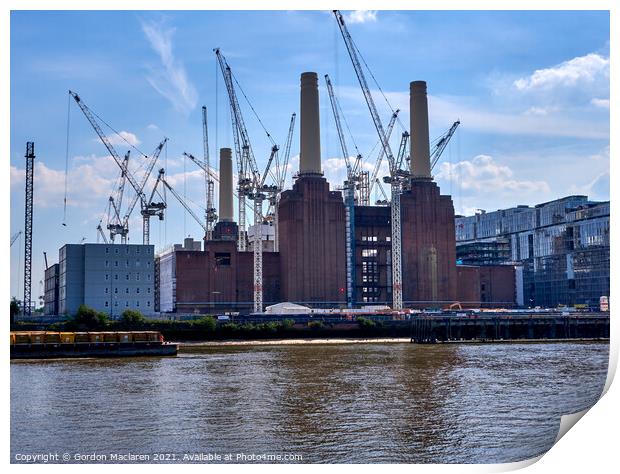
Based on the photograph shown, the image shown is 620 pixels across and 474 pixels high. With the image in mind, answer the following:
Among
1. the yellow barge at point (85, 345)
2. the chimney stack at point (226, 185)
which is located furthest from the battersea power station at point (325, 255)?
the yellow barge at point (85, 345)

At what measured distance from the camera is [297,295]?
4668 inches

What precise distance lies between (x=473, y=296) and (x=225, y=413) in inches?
4054

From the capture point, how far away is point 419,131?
405ft

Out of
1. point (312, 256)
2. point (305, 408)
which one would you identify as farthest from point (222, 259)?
point (305, 408)

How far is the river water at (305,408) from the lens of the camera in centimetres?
2600

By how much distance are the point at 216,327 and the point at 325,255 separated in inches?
1070

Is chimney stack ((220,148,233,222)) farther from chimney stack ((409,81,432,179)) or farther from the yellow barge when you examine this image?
the yellow barge

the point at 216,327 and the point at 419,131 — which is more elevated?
the point at 419,131

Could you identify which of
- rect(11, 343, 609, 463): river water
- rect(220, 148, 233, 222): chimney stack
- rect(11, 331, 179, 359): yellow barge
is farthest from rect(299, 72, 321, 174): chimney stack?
rect(11, 343, 609, 463): river water

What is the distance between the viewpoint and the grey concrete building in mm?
105688

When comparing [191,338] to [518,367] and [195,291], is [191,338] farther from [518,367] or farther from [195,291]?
[518,367]

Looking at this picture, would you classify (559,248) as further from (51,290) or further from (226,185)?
(51,290)

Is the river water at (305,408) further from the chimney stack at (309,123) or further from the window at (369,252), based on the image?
the window at (369,252)
